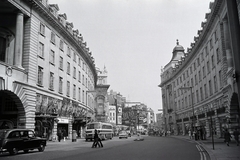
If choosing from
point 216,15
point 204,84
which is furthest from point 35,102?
point 204,84

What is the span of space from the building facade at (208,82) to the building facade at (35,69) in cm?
1795

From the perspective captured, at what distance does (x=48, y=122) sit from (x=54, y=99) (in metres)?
3.74

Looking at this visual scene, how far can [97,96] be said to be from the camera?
256ft

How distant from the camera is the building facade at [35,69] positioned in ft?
81.8

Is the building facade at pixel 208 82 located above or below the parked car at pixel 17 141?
above

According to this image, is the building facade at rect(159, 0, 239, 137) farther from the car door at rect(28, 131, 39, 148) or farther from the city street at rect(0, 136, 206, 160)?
the car door at rect(28, 131, 39, 148)

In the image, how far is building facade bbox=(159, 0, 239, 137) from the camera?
28.1m

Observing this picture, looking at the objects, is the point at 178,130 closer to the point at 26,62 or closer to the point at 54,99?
the point at 54,99

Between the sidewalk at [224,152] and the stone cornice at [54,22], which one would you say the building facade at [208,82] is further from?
the stone cornice at [54,22]

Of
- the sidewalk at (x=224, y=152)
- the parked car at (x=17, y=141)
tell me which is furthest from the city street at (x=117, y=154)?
the sidewalk at (x=224, y=152)

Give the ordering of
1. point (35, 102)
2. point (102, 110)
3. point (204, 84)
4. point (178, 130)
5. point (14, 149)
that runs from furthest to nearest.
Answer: point (102, 110)
point (178, 130)
point (204, 84)
point (35, 102)
point (14, 149)

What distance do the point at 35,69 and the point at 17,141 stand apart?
13.1 meters

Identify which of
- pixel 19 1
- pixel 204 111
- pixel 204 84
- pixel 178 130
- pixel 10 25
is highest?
pixel 19 1

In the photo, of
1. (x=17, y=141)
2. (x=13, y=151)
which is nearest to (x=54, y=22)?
(x=17, y=141)
